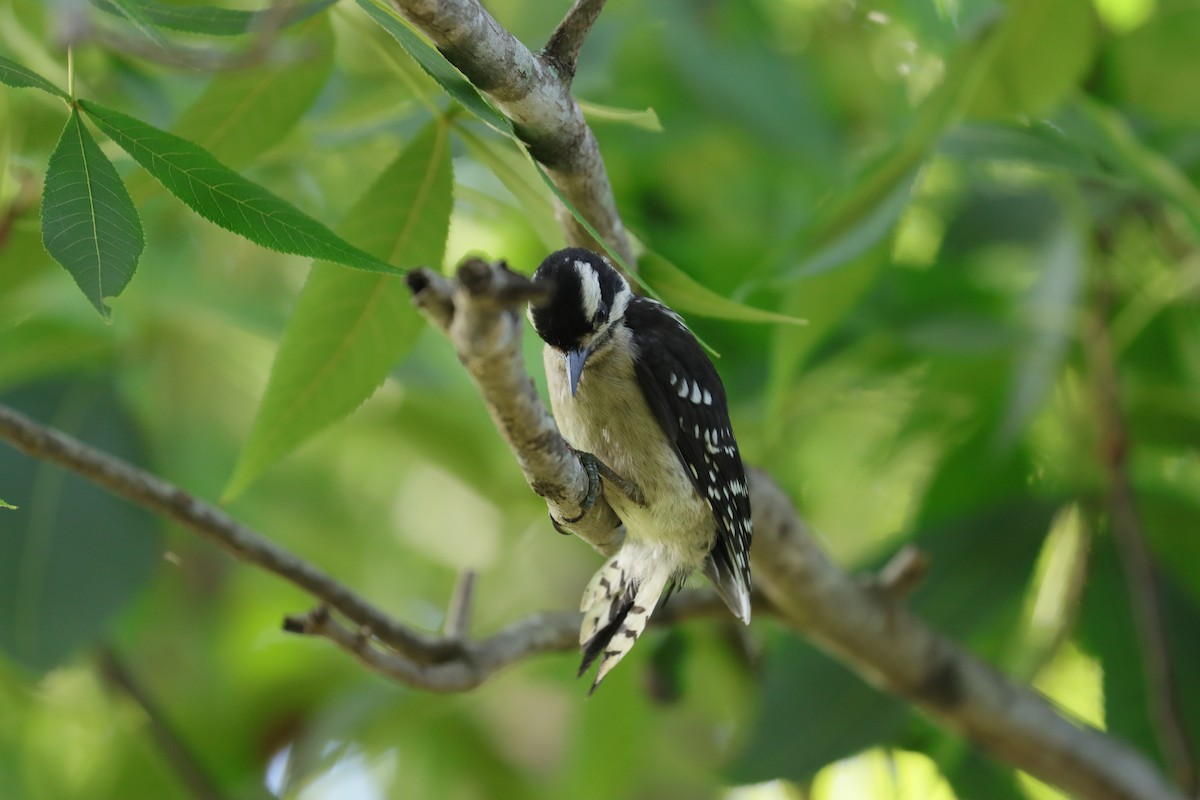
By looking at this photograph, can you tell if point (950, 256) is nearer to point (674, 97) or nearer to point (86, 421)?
point (674, 97)

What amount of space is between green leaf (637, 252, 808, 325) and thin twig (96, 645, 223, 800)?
191cm

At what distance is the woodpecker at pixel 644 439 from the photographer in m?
1.55

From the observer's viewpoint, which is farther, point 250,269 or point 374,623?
point 250,269

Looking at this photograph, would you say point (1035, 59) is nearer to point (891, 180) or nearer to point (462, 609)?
point (891, 180)

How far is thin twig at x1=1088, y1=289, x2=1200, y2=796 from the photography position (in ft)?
7.37

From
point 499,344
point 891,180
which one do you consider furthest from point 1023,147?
point 499,344

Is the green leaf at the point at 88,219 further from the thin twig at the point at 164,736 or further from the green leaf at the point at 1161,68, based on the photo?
the green leaf at the point at 1161,68

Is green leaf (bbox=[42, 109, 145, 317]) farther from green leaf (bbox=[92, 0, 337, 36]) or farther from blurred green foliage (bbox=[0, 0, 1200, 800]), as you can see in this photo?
blurred green foliage (bbox=[0, 0, 1200, 800])

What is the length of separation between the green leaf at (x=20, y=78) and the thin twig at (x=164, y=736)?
202 centimetres

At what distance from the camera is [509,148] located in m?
1.50

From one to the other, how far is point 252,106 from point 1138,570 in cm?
186

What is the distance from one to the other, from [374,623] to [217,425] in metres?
1.47

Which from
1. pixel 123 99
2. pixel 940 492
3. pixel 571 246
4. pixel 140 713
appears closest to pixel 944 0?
pixel 571 246

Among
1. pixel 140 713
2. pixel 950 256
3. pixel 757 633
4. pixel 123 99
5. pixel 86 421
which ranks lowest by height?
pixel 140 713
